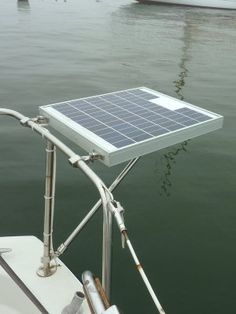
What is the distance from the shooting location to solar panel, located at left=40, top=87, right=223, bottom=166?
416cm

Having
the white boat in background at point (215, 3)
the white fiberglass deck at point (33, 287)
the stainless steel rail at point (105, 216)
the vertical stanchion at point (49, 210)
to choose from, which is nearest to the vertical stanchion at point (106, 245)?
the stainless steel rail at point (105, 216)

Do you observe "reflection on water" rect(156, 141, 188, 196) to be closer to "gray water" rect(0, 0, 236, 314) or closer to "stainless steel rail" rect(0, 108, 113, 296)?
"gray water" rect(0, 0, 236, 314)

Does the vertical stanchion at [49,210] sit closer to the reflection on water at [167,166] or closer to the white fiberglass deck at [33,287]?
the white fiberglass deck at [33,287]

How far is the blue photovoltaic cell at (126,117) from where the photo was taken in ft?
14.7

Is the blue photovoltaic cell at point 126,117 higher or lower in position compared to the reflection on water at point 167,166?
higher

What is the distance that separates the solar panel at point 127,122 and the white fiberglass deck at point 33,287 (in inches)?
67.9

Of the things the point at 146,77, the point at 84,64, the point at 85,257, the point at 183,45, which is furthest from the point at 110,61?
the point at 85,257

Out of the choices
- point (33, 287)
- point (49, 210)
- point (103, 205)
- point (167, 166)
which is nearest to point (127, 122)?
point (49, 210)

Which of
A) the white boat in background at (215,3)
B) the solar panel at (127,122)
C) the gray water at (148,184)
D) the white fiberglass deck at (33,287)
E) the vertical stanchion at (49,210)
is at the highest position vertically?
the white boat in background at (215,3)

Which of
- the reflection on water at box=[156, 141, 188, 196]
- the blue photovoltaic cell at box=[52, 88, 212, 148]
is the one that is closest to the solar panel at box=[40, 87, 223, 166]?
the blue photovoltaic cell at box=[52, 88, 212, 148]

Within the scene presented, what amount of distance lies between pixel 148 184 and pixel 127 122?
604cm

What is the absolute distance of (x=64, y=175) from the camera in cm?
1103

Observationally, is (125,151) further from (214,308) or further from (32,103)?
(32,103)

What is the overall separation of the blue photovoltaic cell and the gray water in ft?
11.4
